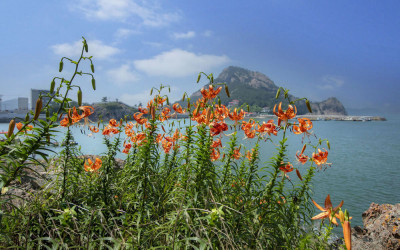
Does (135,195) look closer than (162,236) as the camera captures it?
No

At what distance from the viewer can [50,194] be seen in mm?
1844

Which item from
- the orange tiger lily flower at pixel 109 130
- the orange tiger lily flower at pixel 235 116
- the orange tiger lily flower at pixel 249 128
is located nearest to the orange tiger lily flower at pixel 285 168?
the orange tiger lily flower at pixel 249 128

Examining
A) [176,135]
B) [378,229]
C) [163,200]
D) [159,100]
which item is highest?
[159,100]

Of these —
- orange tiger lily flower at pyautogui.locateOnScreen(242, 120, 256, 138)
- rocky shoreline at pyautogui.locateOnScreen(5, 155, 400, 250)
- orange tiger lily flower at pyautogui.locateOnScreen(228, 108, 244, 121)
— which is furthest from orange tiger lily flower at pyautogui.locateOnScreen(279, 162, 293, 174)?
rocky shoreline at pyautogui.locateOnScreen(5, 155, 400, 250)

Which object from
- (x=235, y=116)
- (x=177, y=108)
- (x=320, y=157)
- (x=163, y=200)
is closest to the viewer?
(x=163, y=200)

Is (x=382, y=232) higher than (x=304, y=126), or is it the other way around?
(x=304, y=126)

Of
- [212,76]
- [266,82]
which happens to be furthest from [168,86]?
[266,82]

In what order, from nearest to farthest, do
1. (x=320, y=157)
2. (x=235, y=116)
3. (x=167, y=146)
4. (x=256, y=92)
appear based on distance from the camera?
(x=235, y=116), (x=320, y=157), (x=167, y=146), (x=256, y=92)

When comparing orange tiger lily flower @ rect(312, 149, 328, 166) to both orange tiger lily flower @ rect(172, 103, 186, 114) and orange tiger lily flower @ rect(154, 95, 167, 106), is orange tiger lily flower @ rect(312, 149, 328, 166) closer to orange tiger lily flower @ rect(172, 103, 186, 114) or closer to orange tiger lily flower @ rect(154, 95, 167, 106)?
orange tiger lily flower @ rect(172, 103, 186, 114)

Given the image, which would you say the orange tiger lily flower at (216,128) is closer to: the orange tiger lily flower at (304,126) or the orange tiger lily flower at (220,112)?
the orange tiger lily flower at (220,112)

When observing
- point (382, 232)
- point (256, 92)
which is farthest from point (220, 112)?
point (256, 92)

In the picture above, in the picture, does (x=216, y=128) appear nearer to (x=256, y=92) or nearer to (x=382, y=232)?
(x=382, y=232)

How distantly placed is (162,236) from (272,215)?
824mm

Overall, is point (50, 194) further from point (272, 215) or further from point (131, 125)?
point (272, 215)
